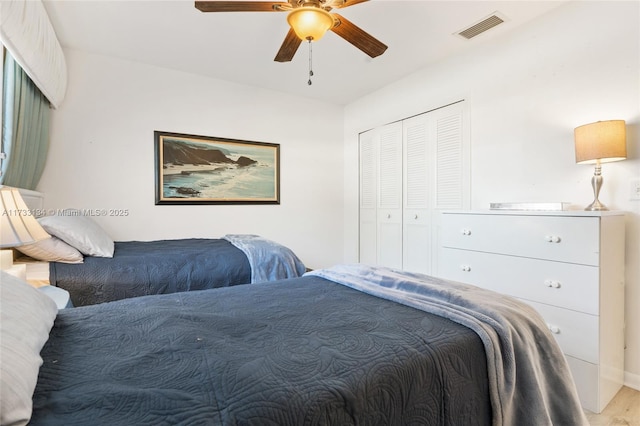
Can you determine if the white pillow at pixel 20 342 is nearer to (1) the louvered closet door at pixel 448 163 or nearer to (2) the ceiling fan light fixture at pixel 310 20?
(2) the ceiling fan light fixture at pixel 310 20

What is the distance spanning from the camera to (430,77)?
3.45m

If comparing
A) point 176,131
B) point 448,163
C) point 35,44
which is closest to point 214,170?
point 176,131

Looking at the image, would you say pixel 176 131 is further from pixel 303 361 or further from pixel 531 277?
Answer: pixel 531 277

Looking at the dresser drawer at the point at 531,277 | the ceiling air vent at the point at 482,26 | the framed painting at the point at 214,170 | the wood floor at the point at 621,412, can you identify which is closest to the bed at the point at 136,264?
the framed painting at the point at 214,170

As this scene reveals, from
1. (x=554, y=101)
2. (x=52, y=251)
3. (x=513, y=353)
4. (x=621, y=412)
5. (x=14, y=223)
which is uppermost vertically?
(x=554, y=101)

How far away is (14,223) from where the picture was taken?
1414 mm

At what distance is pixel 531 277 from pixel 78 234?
2.96m

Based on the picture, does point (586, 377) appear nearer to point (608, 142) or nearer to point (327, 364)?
point (608, 142)

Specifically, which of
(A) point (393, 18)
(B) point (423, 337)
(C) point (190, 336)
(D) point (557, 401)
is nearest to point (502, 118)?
(A) point (393, 18)

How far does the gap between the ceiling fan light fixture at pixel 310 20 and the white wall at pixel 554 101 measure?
5.88ft

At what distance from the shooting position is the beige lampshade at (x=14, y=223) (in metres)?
1.38

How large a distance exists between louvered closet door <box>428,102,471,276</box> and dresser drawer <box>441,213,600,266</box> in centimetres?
71

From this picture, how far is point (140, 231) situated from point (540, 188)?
3.74 metres

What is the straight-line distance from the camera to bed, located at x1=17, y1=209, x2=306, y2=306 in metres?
1.93
